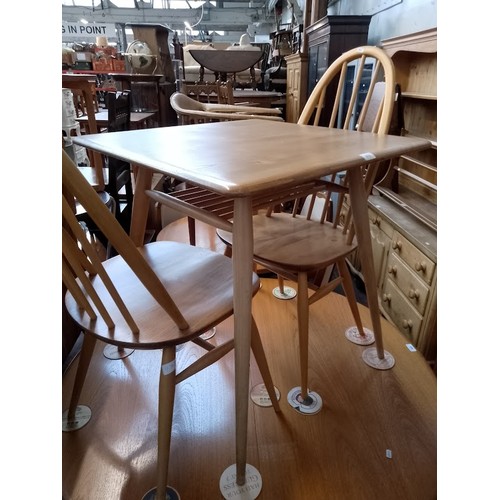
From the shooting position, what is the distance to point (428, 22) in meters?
2.34

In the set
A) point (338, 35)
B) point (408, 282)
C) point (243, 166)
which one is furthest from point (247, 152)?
point (338, 35)

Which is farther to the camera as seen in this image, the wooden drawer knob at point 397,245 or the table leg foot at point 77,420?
the wooden drawer knob at point 397,245

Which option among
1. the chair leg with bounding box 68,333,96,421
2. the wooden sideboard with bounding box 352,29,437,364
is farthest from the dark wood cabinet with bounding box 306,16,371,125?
the chair leg with bounding box 68,333,96,421

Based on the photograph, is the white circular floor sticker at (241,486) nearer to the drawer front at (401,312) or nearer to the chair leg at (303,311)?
the chair leg at (303,311)

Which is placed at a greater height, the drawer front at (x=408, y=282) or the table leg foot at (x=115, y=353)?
the drawer front at (x=408, y=282)

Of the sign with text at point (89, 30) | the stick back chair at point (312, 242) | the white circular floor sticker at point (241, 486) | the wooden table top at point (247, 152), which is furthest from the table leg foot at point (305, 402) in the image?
the sign with text at point (89, 30)

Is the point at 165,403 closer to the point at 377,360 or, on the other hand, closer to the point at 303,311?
the point at 303,311

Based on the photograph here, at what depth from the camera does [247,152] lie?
84 cm

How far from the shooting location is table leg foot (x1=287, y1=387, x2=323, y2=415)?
4.07 ft

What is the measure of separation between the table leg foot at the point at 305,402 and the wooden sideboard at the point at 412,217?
662 millimetres

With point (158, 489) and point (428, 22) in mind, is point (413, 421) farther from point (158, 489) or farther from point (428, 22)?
point (428, 22)

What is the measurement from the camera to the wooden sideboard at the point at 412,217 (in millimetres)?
1648

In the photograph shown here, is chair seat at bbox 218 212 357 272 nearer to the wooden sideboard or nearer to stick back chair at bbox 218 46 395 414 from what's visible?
stick back chair at bbox 218 46 395 414
